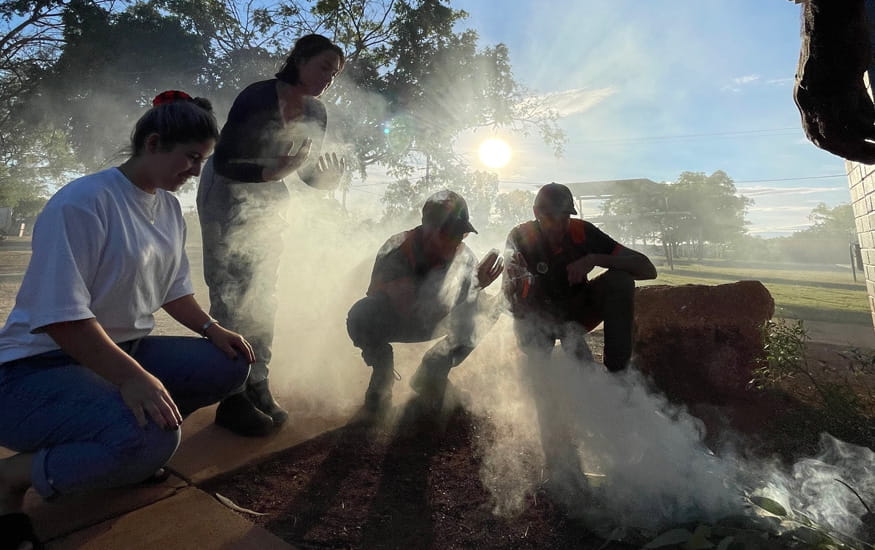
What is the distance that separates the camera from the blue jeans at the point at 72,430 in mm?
1270

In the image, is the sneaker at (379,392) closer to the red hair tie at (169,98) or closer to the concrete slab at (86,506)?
the concrete slab at (86,506)

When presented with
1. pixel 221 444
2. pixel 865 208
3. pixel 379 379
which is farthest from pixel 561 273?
pixel 865 208

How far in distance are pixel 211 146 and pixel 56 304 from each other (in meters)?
0.66

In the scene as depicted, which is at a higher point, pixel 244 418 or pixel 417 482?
pixel 244 418

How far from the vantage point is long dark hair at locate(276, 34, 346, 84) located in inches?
94.0

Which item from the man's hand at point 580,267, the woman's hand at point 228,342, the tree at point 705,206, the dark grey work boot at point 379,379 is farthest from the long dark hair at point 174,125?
the tree at point 705,206

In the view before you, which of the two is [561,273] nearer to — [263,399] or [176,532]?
[263,399]

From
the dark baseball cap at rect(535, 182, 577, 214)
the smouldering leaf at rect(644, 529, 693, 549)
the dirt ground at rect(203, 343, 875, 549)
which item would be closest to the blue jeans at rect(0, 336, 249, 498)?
the dirt ground at rect(203, 343, 875, 549)

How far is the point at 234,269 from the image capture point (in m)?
2.45

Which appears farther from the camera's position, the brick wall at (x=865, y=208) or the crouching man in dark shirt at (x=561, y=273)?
the brick wall at (x=865, y=208)

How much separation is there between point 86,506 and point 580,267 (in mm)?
2370

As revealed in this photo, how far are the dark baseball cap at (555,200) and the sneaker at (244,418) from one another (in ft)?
6.06

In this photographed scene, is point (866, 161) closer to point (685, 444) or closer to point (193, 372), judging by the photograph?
point (685, 444)

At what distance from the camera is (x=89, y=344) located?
1.27 meters
